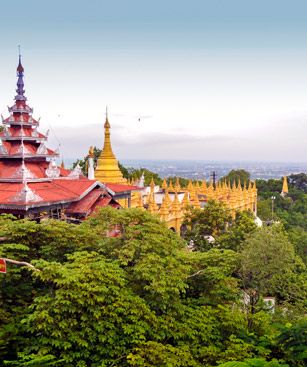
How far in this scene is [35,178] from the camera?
73.6 feet

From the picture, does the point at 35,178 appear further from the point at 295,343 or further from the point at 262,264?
the point at 295,343

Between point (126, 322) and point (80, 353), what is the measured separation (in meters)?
1.34

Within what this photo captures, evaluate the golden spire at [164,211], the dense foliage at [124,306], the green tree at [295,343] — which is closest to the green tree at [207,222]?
the golden spire at [164,211]

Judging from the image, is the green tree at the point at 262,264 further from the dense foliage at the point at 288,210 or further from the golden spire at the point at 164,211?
the dense foliage at the point at 288,210

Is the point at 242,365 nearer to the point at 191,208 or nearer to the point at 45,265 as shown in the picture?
the point at 45,265

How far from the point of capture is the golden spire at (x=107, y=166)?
32.3 metres

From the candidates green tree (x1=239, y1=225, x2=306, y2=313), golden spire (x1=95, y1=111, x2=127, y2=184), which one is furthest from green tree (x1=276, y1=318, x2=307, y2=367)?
golden spire (x1=95, y1=111, x2=127, y2=184)

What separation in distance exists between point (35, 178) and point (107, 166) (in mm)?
10436

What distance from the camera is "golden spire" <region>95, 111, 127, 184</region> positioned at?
3228 centimetres

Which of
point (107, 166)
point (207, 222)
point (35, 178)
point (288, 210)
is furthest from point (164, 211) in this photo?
point (288, 210)

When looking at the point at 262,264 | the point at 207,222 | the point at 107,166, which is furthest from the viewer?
the point at 107,166

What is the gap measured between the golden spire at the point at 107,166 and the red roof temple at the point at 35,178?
23.9 ft

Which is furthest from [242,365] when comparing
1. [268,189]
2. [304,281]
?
[268,189]

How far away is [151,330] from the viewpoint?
11484 mm
